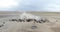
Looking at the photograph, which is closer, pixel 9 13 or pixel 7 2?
pixel 7 2

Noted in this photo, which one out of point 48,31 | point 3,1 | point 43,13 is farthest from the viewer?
point 43,13

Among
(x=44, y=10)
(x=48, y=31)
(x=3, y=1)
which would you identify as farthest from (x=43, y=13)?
(x=48, y=31)

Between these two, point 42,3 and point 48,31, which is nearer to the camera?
point 48,31

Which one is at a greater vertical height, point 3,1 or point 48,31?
point 3,1

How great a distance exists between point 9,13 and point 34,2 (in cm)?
64

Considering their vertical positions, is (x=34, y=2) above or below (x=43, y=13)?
above

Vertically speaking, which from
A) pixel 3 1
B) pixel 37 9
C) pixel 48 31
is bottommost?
pixel 48 31

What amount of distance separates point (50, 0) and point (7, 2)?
94 cm

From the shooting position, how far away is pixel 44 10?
2732 mm

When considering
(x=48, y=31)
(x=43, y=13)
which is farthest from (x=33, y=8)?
(x=48, y=31)

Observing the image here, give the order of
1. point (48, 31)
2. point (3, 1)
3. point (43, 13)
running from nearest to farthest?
point (48, 31)
point (3, 1)
point (43, 13)

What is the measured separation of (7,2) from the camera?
8.79 ft

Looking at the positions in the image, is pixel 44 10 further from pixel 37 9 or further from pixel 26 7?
pixel 26 7

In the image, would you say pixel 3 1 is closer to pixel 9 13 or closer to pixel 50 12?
pixel 9 13
